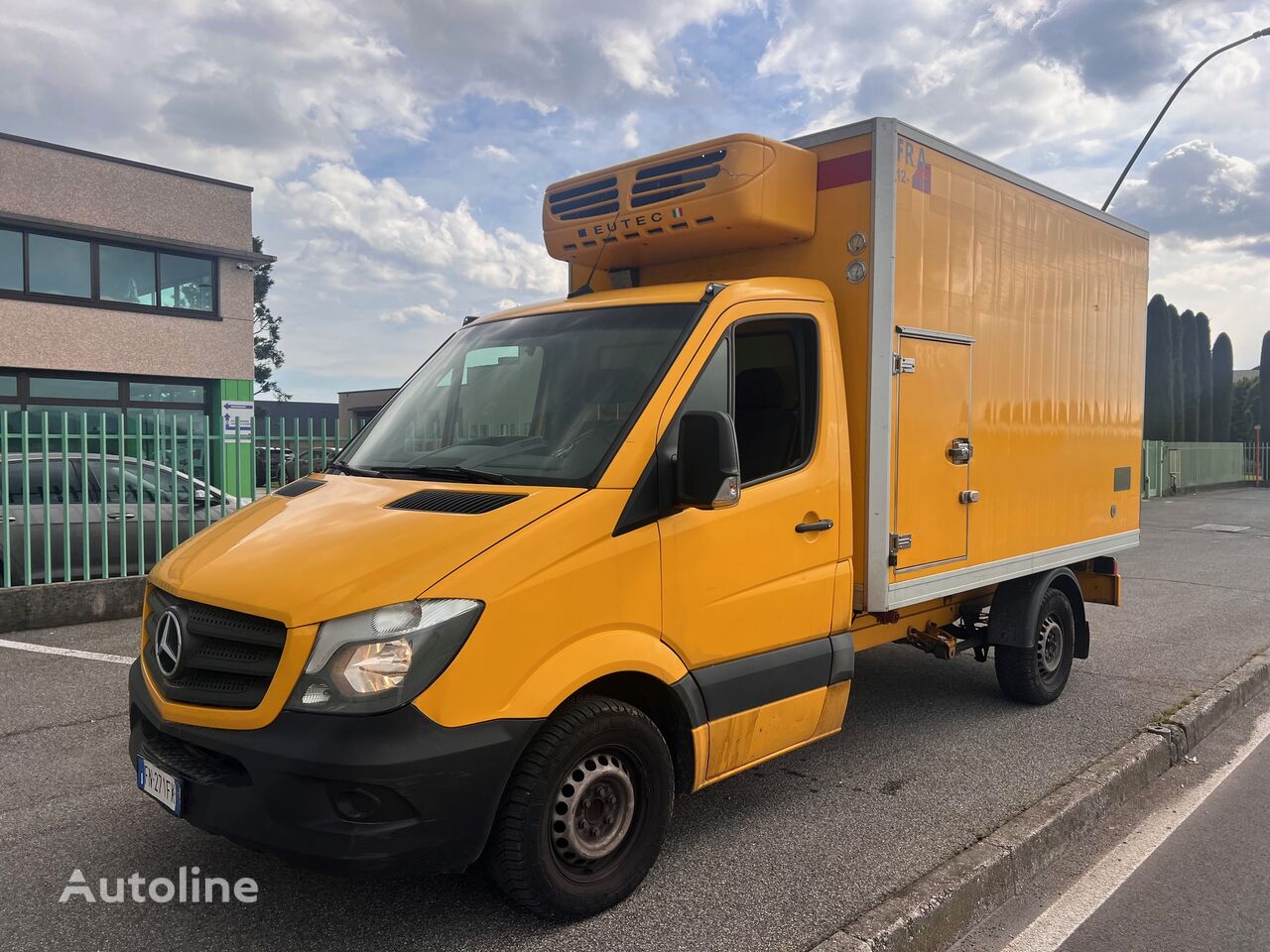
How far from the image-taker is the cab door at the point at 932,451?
433 centimetres

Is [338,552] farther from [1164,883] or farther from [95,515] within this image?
[95,515]

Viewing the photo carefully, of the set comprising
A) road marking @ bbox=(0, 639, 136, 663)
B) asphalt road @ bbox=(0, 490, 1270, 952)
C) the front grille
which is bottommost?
asphalt road @ bbox=(0, 490, 1270, 952)

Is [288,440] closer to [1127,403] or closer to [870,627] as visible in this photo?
[870,627]

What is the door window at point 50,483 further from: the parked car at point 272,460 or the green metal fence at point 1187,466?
the green metal fence at point 1187,466

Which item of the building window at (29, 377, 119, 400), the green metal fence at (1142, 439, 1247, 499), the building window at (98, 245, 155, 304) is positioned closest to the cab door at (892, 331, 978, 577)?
the building window at (29, 377, 119, 400)

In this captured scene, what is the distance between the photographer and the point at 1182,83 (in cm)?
1702

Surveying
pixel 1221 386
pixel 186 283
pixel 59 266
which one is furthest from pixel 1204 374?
pixel 59 266

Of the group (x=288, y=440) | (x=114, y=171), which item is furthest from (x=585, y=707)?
(x=114, y=171)

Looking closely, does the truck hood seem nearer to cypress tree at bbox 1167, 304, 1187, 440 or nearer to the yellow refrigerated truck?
the yellow refrigerated truck

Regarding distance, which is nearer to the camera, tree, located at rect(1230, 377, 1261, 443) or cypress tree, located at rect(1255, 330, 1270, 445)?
cypress tree, located at rect(1255, 330, 1270, 445)

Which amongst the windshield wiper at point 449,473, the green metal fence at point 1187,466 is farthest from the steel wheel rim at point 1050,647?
the green metal fence at point 1187,466

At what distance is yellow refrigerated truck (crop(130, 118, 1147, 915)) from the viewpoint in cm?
269

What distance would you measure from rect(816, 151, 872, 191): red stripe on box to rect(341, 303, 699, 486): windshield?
1.16 meters

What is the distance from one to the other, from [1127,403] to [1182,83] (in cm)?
1411
